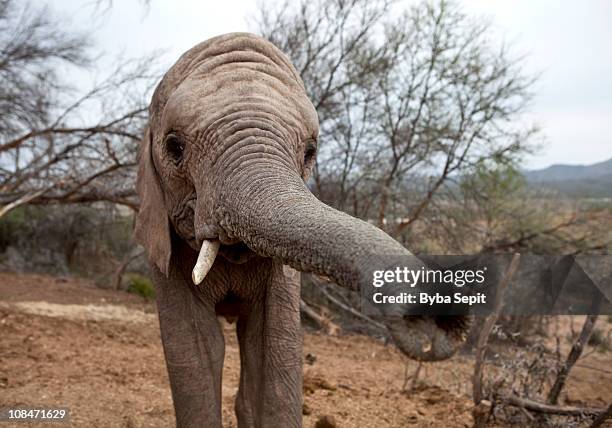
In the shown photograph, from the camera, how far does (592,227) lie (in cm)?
979

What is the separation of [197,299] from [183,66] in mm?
1099

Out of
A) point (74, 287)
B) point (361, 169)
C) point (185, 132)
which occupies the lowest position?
point (74, 287)

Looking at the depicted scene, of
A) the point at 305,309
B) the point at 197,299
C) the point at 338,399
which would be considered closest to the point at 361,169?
the point at 305,309

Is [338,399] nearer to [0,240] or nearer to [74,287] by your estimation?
[74,287]

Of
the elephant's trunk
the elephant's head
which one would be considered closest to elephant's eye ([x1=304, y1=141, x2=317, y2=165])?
the elephant's head

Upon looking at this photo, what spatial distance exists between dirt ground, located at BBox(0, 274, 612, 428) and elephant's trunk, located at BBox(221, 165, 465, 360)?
273 cm

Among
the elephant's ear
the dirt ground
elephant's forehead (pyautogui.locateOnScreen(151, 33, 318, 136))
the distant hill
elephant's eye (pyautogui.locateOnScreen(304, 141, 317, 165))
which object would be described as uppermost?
the distant hill

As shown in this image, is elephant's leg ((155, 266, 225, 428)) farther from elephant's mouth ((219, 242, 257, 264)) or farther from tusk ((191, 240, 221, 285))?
tusk ((191, 240, 221, 285))

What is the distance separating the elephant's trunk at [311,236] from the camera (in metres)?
1.45

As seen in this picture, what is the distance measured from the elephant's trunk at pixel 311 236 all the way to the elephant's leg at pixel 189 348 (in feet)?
2.86

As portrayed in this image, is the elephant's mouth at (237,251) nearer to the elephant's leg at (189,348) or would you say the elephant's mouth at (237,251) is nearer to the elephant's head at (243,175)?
the elephant's head at (243,175)

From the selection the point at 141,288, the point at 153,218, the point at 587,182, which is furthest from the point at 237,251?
the point at 587,182

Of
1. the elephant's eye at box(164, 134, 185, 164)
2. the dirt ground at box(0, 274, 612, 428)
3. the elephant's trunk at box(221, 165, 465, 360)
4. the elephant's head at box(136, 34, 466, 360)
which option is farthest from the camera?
the dirt ground at box(0, 274, 612, 428)

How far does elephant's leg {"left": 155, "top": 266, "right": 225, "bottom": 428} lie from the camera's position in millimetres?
2775
